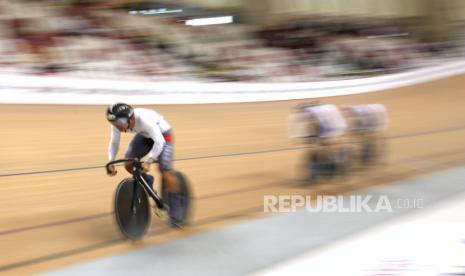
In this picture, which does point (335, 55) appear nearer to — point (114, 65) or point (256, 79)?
point (256, 79)

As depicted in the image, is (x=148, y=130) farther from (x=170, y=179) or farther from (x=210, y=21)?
(x=210, y=21)

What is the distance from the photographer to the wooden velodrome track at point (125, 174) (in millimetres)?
3150

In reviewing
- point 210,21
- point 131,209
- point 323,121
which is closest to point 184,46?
point 210,21

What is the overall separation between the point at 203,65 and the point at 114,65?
260 cm

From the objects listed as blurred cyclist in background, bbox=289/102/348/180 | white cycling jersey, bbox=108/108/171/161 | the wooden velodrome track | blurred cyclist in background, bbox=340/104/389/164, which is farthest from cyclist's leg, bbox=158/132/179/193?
blurred cyclist in background, bbox=340/104/389/164

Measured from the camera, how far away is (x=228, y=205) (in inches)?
159

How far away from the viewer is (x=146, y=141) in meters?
3.25

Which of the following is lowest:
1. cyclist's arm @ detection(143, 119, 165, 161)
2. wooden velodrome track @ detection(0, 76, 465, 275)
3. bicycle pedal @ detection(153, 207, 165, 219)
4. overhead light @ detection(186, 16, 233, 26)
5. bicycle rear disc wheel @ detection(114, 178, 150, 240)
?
wooden velodrome track @ detection(0, 76, 465, 275)

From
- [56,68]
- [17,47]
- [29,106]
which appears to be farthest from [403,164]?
[17,47]

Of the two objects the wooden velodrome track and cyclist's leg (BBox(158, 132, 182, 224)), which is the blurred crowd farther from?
cyclist's leg (BBox(158, 132, 182, 224))

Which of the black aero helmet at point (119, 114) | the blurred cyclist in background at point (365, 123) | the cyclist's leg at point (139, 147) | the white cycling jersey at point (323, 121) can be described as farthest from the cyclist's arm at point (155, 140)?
the blurred cyclist in background at point (365, 123)

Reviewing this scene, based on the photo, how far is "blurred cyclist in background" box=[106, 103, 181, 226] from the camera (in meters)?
2.92

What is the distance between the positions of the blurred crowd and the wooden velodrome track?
1465mm

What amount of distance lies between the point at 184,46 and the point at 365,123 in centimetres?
748
